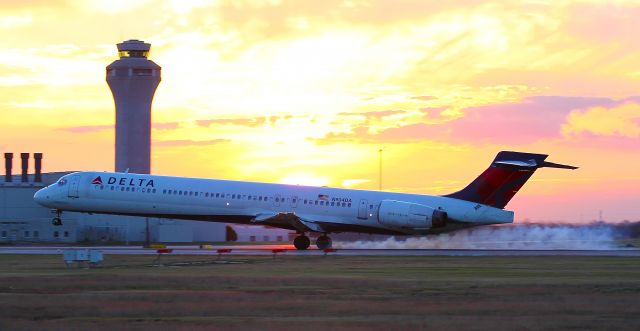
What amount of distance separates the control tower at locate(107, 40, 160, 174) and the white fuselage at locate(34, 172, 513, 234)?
50277 millimetres

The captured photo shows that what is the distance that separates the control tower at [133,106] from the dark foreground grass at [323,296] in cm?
6604

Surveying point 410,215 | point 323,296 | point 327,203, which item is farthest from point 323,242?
point 323,296

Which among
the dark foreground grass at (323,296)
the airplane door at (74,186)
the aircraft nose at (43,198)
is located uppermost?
the airplane door at (74,186)

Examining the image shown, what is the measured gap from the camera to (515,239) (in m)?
→ 66.9

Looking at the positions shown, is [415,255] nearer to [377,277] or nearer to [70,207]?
[377,277]

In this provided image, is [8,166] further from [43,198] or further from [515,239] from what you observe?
[515,239]

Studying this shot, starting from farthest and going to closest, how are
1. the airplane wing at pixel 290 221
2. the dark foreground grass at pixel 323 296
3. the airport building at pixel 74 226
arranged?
the airport building at pixel 74 226
the airplane wing at pixel 290 221
the dark foreground grass at pixel 323 296

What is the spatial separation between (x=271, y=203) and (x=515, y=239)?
56.2ft

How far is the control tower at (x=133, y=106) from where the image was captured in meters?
110

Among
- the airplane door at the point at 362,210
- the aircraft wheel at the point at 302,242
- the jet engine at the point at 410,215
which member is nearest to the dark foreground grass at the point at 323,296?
the jet engine at the point at 410,215

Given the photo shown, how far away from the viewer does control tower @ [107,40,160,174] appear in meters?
110

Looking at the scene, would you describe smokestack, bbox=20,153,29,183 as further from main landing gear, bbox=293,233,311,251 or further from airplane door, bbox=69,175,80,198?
main landing gear, bbox=293,233,311,251

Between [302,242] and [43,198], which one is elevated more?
[43,198]

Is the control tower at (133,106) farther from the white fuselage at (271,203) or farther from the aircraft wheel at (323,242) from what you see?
the aircraft wheel at (323,242)
